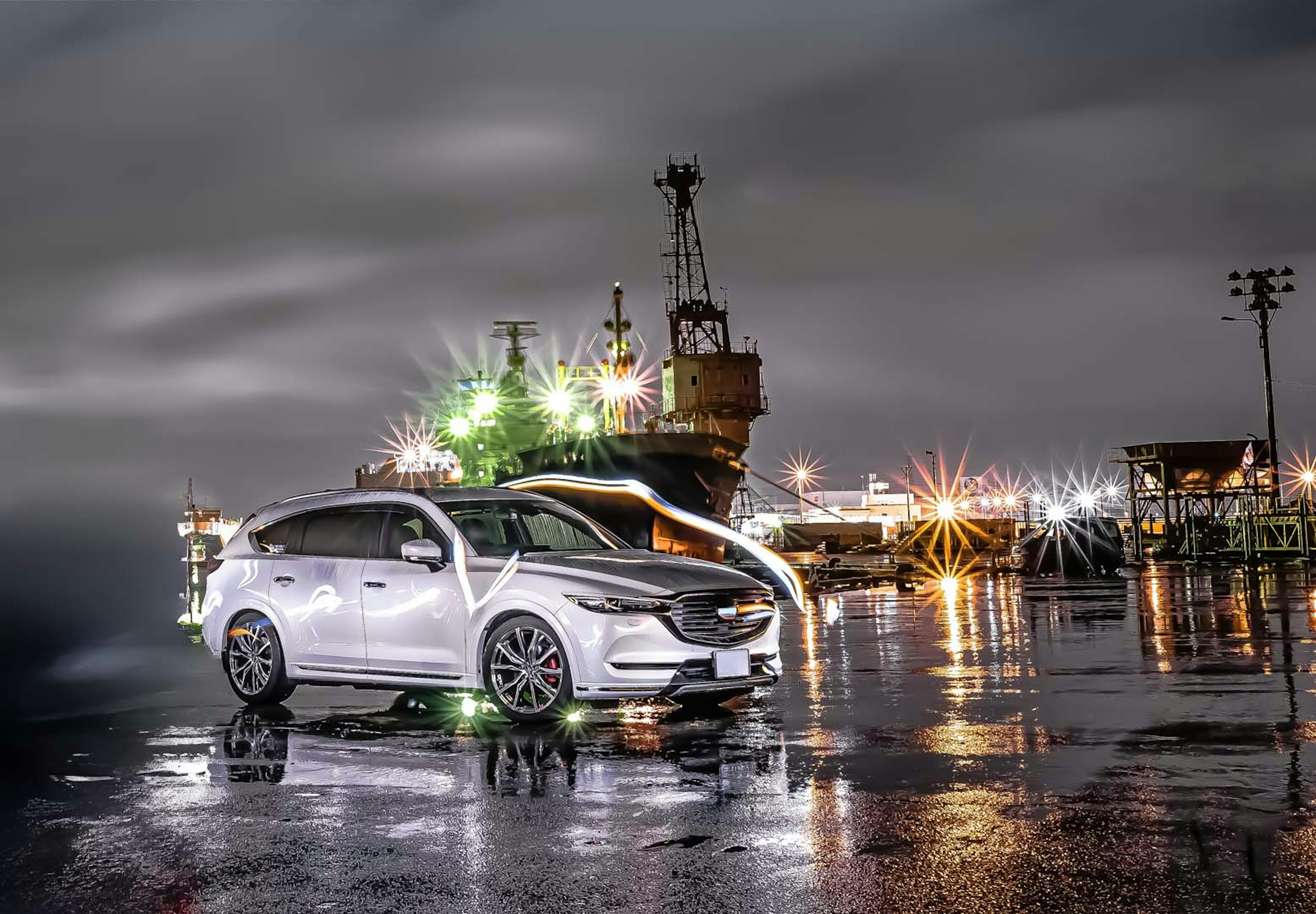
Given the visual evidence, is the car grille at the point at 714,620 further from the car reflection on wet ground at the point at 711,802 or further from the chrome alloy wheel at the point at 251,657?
the chrome alloy wheel at the point at 251,657

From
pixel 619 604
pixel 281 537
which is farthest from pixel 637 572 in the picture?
pixel 281 537

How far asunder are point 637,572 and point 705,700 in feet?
4.60

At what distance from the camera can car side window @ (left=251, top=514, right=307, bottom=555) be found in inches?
483

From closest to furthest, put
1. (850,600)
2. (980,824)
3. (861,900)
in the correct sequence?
(861,900), (980,824), (850,600)

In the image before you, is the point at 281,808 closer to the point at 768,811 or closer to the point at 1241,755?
the point at 768,811

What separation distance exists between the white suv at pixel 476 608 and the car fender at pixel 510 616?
0.04 ft

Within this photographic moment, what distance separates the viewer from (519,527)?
1188 cm

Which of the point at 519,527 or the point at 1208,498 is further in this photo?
the point at 1208,498

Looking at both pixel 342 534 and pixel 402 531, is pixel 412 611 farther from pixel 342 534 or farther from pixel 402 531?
pixel 342 534

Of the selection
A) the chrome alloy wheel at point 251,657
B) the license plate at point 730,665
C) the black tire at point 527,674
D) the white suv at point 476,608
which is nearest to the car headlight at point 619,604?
the white suv at point 476,608

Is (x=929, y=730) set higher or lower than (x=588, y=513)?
lower

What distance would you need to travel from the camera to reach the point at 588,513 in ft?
162

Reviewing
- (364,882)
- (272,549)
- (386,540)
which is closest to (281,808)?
(364,882)

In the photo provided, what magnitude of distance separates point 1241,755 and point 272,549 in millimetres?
7856
